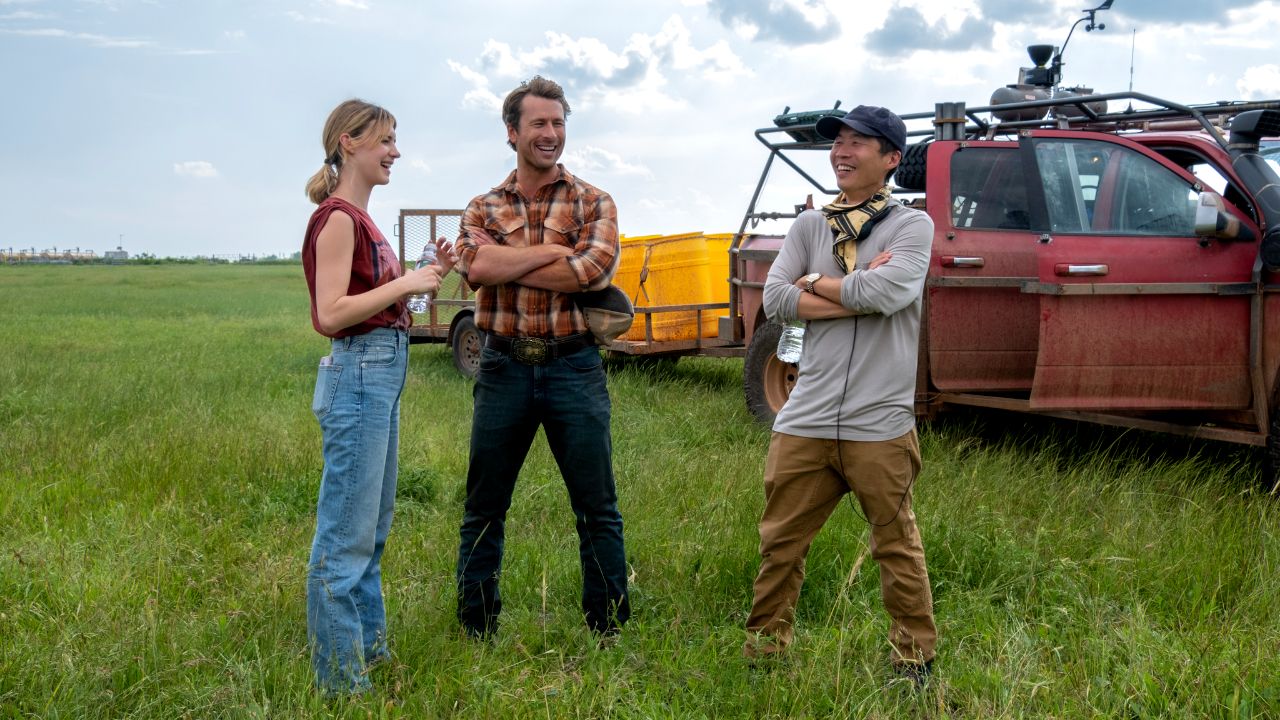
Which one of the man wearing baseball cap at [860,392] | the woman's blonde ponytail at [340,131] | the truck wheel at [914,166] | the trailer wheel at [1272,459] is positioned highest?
the truck wheel at [914,166]

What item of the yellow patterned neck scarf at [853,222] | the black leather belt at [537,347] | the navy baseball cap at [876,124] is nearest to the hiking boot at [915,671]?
Answer: the yellow patterned neck scarf at [853,222]

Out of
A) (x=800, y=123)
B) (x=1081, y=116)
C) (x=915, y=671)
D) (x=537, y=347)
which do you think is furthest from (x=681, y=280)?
(x=915, y=671)

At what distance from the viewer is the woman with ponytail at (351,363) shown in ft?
10.7

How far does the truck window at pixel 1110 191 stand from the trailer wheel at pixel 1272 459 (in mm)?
1119

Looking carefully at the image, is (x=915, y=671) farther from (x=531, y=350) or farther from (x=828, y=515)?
(x=531, y=350)

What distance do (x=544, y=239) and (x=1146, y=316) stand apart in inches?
146

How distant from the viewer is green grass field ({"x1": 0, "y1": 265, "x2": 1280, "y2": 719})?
3.45 m

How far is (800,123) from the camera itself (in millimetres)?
8328

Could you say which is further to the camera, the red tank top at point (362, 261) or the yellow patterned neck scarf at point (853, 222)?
the yellow patterned neck scarf at point (853, 222)

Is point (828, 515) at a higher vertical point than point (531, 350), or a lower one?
lower

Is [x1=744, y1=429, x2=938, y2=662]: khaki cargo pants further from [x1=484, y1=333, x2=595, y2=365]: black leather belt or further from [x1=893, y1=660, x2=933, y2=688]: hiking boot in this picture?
[x1=484, y1=333, x2=595, y2=365]: black leather belt

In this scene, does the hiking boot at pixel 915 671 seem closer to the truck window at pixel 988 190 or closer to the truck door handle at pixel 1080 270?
the truck door handle at pixel 1080 270

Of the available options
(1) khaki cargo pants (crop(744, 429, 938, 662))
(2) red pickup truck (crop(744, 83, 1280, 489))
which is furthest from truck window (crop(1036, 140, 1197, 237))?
(1) khaki cargo pants (crop(744, 429, 938, 662))

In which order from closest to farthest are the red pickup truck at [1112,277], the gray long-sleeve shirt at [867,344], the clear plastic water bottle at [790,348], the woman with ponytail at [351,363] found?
1. the woman with ponytail at [351,363]
2. the gray long-sleeve shirt at [867,344]
3. the clear plastic water bottle at [790,348]
4. the red pickup truck at [1112,277]
